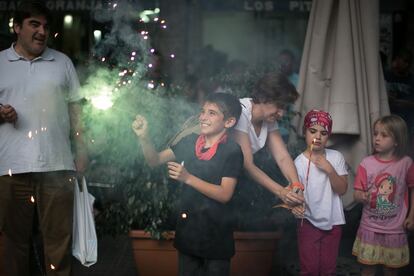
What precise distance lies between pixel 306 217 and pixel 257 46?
7627 millimetres

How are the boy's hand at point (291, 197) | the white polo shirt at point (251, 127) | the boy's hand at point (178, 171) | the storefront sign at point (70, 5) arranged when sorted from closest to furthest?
the boy's hand at point (178, 171), the boy's hand at point (291, 197), the white polo shirt at point (251, 127), the storefront sign at point (70, 5)

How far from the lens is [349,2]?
490 centimetres

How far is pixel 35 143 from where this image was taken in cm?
418

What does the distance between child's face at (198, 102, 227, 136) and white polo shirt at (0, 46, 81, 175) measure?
1.01 metres

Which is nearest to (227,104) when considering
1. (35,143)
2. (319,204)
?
(319,204)

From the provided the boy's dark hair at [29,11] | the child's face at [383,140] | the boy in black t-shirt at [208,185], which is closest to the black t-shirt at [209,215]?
the boy in black t-shirt at [208,185]

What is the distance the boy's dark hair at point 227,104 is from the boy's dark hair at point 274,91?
15.4 inches

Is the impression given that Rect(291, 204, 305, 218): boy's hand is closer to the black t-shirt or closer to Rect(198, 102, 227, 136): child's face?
the black t-shirt

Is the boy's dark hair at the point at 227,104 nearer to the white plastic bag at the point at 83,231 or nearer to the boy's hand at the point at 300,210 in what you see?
the boy's hand at the point at 300,210

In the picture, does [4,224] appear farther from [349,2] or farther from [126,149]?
[349,2]

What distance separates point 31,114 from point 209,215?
131cm

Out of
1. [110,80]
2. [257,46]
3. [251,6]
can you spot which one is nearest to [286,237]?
[110,80]

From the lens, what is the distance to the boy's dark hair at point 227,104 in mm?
3935

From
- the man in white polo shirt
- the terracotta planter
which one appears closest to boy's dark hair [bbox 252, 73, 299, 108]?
the terracotta planter
